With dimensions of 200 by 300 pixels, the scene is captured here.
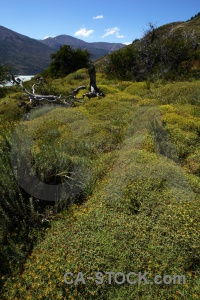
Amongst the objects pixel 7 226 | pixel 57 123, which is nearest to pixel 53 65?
pixel 57 123

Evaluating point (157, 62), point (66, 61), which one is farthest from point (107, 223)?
point (66, 61)

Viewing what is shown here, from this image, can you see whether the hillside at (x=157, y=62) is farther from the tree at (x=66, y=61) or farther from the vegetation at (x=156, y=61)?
the tree at (x=66, y=61)

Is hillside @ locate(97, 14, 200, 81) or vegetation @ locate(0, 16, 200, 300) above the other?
hillside @ locate(97, 14, 200, 81)

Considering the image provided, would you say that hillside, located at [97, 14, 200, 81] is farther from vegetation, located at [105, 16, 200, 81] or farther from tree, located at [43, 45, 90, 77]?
tree, located at [43, 45, 90, 77]

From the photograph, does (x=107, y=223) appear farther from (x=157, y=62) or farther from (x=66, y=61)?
(x=66, y=61)

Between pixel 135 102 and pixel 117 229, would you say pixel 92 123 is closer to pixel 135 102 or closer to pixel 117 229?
pixel 135 102

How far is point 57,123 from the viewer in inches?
350

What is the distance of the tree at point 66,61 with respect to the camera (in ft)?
105

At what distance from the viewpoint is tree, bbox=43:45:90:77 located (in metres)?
31.9

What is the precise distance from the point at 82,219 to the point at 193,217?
183 centimetres

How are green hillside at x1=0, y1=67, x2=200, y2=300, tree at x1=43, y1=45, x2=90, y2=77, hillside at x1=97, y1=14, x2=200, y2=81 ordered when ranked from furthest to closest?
tree at x1=43, y1=45, x2=90, y2=77, hillside at x1=97, y1=14, x2=200, y2=81, green hillside at x1=0, y1=67, x2=200, y2=300

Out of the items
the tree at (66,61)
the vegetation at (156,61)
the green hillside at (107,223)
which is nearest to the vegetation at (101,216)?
the green hillside at (107,223)

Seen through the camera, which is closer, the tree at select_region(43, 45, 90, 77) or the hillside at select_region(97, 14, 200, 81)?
the hillside at select_region(97, 14, 200, 81)

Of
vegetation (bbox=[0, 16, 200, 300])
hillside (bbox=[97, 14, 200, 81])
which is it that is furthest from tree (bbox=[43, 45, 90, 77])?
vegetation (bbox=[0, 16, 200, 300])
